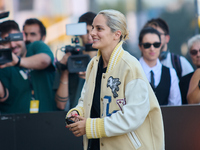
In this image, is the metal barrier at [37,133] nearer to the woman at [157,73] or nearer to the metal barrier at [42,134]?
the metal barrier at [42,134]

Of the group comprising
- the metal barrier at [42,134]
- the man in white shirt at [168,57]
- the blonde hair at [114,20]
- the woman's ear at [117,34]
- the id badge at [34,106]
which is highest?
the blonde hair at [114,20]

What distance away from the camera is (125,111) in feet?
6.66

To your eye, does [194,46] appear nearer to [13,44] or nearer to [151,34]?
[151,34]

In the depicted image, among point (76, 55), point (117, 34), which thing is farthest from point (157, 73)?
point (117, 34)

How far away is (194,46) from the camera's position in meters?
4.18

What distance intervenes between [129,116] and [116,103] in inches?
5.7

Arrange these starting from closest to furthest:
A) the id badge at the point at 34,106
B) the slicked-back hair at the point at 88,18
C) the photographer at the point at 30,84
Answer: the id badge at the point at 34,106, the photographer at the point at 30,84, the slicked-back hair at the point at 88,18

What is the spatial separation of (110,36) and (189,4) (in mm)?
3155

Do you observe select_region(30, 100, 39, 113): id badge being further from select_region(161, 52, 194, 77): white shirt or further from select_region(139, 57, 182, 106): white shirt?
select_region(161, 52, 194, 77): white shirt

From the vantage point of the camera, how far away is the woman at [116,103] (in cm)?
205

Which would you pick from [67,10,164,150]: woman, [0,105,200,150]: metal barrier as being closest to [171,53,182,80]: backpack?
[0,105,200,150]: metal barrier

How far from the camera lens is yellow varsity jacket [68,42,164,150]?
2.04m

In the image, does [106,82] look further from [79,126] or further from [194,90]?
[194,90]

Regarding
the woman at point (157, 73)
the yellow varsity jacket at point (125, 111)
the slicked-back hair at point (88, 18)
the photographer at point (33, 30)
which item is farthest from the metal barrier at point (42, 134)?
the yellow varsity jacket at point (125, 111)
